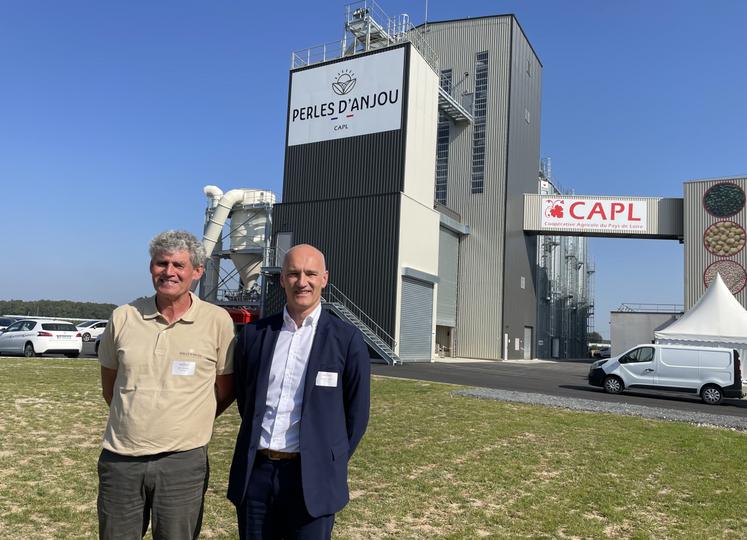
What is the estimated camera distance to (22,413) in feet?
29.8

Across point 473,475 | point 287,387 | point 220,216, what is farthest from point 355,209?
point 287,387

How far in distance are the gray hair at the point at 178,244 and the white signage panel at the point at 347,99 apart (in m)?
26.9

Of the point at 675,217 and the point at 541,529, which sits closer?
the point at 541,529

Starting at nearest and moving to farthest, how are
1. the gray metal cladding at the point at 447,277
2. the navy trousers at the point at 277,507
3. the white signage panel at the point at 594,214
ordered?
the navy trousers at the point at 277,507
the gray metal cladding at the point at 447,277
the white signage panel at the point at 594,214

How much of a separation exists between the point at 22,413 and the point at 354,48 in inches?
1181

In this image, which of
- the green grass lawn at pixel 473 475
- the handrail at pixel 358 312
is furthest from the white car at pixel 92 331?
the green grass lawn at pixel 473 475

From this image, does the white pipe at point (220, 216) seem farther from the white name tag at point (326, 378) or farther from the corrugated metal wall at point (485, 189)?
the white name tag at point (326, 378)

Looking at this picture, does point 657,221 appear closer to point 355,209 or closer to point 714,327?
point 714,327

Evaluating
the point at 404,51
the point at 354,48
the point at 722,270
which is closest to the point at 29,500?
the point at 404,51

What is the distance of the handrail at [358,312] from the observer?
27688mm

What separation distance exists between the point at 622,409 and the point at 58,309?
359 ft

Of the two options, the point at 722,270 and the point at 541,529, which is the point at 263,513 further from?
the point at 722,270

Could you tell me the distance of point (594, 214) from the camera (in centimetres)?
3678

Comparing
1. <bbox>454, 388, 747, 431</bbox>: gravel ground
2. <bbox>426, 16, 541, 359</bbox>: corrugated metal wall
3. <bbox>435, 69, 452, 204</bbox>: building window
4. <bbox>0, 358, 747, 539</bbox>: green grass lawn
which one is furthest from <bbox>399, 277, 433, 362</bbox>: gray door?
<bbox>0, 358, 747, 539</bbox>: green grass lawn
